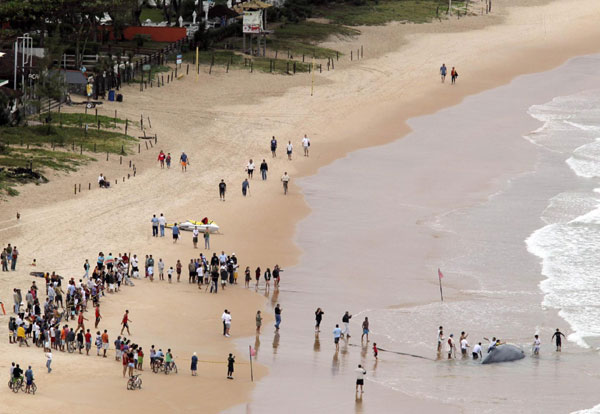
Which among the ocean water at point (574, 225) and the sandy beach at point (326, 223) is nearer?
the sandy beach at point (326, 223)

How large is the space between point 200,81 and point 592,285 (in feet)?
129

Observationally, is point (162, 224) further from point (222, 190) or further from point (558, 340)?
point (558, 340)

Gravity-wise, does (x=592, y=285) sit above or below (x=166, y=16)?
below

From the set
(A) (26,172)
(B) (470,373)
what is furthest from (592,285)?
(A) (26,172)

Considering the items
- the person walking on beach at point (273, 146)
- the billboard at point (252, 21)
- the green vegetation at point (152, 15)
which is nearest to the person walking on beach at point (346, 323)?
the person walking on beach at point (273, 146)

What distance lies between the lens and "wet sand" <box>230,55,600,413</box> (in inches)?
1622

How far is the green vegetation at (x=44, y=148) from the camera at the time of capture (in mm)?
62500

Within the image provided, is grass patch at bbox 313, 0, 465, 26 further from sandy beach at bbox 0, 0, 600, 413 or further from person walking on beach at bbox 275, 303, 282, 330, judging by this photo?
person walking on beach at bbox 275, 303, 282, 330

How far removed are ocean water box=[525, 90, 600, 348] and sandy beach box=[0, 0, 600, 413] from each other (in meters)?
0.95

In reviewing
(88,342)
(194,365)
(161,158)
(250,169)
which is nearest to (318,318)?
(194,365)

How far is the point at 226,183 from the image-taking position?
65250 mm

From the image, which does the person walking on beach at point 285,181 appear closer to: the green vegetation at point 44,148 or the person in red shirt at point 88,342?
the green vegetation at point 44,148

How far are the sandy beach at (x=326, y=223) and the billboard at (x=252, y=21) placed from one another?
4.24 m

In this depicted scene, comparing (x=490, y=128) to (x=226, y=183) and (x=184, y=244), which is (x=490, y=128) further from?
(x=184, y=244)
